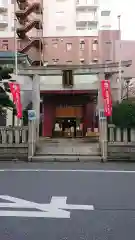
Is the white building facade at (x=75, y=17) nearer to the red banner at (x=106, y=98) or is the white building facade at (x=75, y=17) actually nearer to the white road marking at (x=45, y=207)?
the red banner at (x=106, y=98)

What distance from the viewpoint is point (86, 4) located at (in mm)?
48219

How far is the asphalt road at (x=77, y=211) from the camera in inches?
192

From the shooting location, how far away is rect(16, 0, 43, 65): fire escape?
38.2 meters

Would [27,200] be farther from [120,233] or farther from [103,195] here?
[120,233]

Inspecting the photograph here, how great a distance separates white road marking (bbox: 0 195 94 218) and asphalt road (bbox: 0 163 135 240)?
102 millimetres

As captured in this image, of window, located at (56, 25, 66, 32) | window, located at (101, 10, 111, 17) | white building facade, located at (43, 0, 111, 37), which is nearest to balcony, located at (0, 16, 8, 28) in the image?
white building facade, located at (43, 0, 111, 37)

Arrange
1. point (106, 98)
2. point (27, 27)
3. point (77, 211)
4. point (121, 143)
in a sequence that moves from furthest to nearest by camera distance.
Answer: point (27, 27) → point (106, 98) → point (121, 143) → point (77, 211)

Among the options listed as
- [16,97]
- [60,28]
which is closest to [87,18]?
[60,28]

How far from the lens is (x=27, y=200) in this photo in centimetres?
Result: 716

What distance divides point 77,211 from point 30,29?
117 ft

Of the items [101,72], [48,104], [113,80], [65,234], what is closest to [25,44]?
[48,104]

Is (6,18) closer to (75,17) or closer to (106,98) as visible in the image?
(75,17)

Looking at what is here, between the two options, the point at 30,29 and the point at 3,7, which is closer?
the point at 30,29

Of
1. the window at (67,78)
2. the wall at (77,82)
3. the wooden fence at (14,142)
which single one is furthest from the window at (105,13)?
the wooden fence at (14,142)
